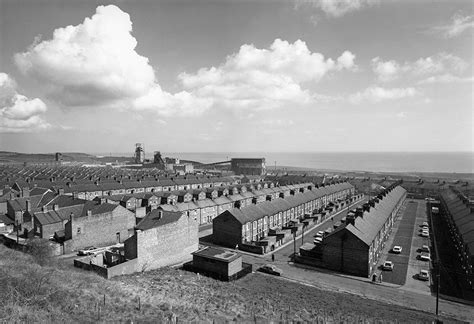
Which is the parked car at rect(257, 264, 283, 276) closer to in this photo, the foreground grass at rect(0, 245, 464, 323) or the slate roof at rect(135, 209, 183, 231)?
the foreground grass at rect(0, 245, 464, 323)

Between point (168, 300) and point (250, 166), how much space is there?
130688 millimetres

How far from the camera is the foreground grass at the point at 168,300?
1712 centimetres

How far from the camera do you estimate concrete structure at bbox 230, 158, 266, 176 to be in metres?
150

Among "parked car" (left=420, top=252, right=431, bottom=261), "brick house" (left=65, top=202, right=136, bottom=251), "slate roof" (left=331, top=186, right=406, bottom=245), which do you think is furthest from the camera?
"brick house" (left=65, top=202, right=136, bottom=251)

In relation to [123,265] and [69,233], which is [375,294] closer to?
[123,265]

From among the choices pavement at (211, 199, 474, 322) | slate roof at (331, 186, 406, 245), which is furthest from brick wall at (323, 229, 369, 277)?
pavement at (211, 199, 474, 322)

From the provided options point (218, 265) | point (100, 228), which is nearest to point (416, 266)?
point (218, 265)

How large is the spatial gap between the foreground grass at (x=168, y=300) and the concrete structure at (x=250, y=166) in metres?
119

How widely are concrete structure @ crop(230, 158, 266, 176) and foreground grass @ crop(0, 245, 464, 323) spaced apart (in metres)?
119

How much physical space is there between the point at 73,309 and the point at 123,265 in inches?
497

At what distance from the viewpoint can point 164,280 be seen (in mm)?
28266

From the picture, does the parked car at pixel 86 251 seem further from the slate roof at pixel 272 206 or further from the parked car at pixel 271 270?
the parked car at pixel 271 270

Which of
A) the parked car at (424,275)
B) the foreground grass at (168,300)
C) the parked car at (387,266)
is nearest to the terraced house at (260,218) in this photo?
the foreground grass at (168,300)

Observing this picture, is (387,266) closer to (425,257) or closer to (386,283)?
(386,283)
